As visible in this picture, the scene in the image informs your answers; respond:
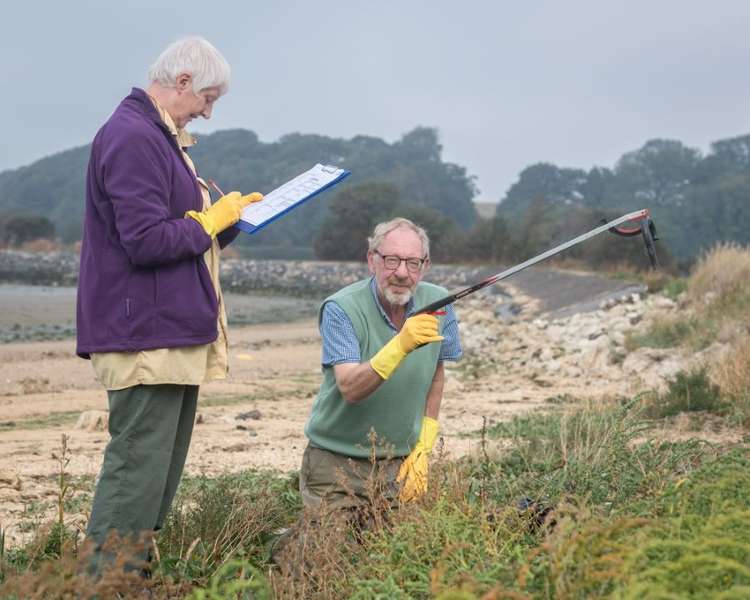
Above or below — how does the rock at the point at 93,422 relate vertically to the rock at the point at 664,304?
below

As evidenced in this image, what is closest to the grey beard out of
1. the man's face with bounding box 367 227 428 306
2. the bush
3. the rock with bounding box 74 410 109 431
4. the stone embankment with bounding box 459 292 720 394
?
the man's face with bounding box 367 227 428 306

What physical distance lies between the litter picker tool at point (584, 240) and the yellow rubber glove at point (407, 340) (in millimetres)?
177

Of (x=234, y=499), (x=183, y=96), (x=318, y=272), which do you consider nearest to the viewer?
(x=183, y=96)

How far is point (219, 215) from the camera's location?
3855 mm

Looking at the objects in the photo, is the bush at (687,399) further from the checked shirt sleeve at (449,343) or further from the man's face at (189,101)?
the man's face at (189,101)

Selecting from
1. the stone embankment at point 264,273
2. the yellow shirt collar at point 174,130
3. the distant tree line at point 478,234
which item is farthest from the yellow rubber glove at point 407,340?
the stone embankment at point 264,273

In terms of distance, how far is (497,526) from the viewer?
347 cm

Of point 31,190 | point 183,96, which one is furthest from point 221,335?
point 31,190

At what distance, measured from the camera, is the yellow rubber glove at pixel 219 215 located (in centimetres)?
382

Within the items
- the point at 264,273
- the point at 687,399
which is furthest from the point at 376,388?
the point at 264,273

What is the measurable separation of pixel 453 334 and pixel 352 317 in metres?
0.55

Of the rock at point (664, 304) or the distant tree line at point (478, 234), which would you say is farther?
the distant tree line at point (478, 234)

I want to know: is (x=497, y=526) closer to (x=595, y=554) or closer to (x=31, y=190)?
(x=595, y=554)

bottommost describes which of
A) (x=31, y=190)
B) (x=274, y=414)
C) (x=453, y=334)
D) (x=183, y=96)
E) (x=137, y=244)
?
(x=274, y=414)
